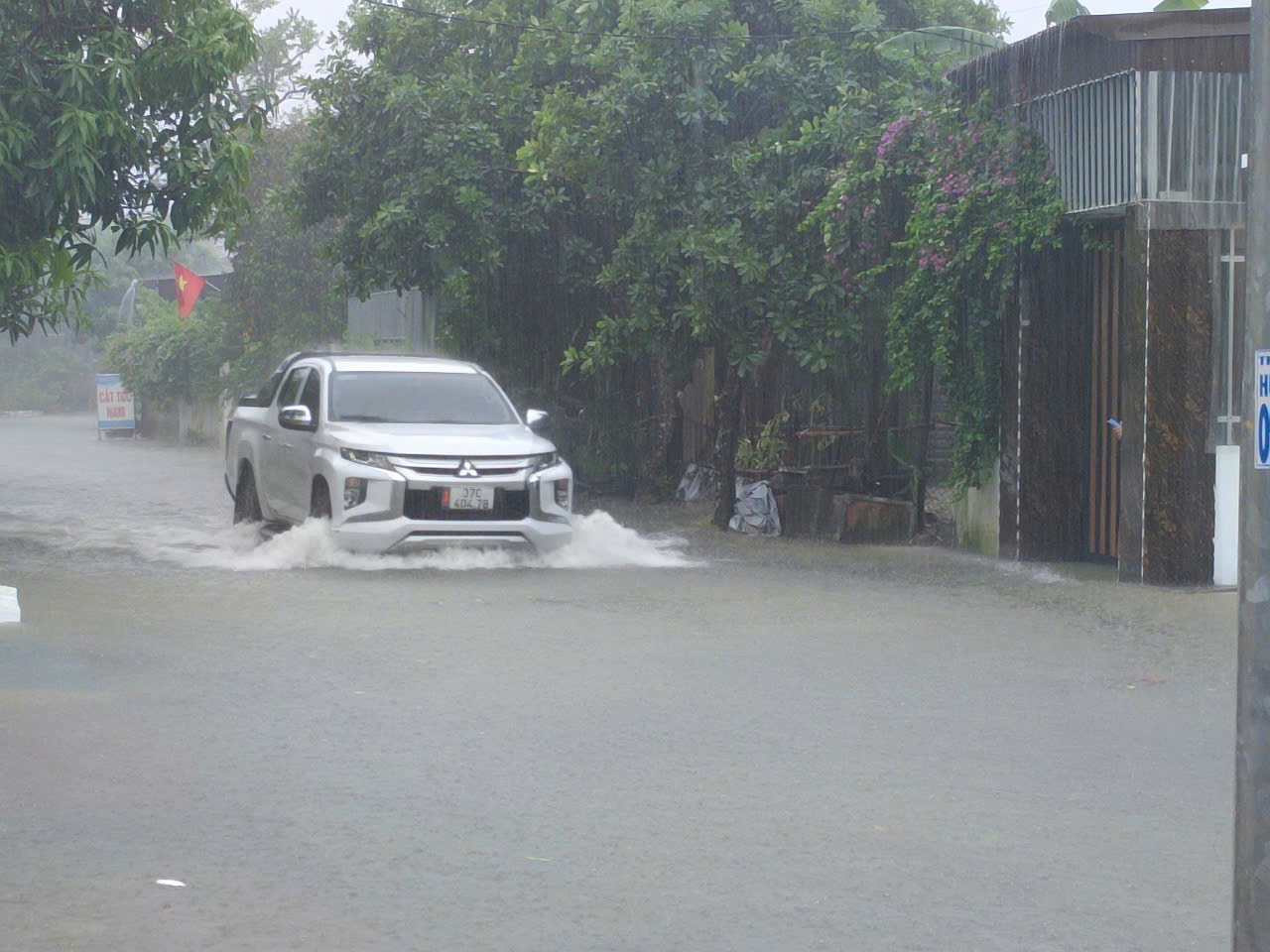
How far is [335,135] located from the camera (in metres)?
23.3

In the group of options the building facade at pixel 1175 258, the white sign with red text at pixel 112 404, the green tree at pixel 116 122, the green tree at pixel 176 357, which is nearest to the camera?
the green tree at pixel 116 122

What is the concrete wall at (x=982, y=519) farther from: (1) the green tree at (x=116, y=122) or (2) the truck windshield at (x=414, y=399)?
(1) the green tree at (x=116, y=122)

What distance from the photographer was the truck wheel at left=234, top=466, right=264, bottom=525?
1722 cm

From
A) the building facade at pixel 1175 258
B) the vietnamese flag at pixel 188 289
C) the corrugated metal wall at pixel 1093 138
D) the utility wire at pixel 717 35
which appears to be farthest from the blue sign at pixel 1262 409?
the vietnamese flag at pixel 188 289

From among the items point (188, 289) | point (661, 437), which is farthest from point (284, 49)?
point (661, 437)

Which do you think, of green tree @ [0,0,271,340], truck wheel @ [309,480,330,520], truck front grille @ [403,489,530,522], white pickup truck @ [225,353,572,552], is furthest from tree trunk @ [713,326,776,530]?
green tree @ [0,0,271,340]

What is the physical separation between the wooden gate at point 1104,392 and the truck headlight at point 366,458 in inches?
245

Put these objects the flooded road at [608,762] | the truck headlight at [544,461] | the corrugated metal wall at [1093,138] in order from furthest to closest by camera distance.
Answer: the truck headlight at [544,461], the corrugated metal wall at [1093,138], the flooded road at [608,762]

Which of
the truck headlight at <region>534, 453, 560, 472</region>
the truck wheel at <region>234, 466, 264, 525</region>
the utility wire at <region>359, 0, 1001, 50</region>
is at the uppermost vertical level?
the utility wire at <region>359, 0, 1001, 50</region>

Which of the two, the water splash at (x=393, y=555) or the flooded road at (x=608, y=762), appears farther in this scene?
the water splash at (x=393, y=555)

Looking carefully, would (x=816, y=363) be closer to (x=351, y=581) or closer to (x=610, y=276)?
(x=610, y=276)

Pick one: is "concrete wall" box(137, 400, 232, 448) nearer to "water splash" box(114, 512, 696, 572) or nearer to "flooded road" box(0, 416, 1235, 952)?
"water splash" box(114, 512, 696, 572)

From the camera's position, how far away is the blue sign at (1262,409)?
4.21 metres

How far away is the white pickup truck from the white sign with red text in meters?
34.1
